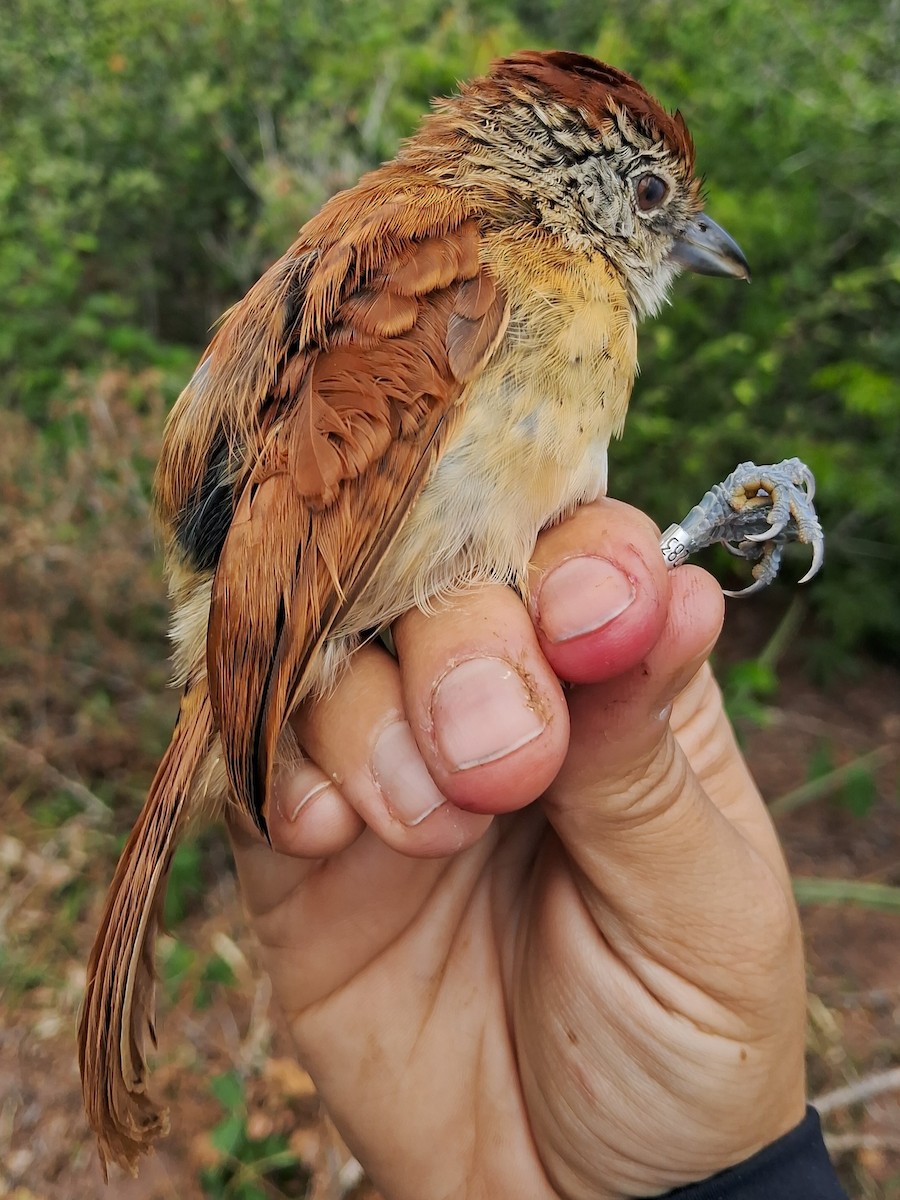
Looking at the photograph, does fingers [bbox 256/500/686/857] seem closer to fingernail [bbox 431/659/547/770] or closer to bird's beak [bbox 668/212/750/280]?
fingernail [bbox 431/659/547/770]

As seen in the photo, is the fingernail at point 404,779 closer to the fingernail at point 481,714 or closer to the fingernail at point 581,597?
the fingernail at point 481,714

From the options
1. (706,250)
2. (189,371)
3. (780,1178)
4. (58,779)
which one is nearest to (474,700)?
(780,1178)

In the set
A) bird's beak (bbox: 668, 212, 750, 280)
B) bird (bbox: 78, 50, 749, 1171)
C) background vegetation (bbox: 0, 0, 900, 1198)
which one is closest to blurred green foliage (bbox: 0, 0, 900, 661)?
background vegetation (bbox: 0, 0, 900, 1198)

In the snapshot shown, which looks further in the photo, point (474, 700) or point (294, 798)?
point (294, 798)

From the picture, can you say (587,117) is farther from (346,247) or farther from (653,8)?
(653,8)

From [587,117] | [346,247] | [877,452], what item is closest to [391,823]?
[346,247]

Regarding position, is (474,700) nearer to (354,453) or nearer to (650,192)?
(354,453)
